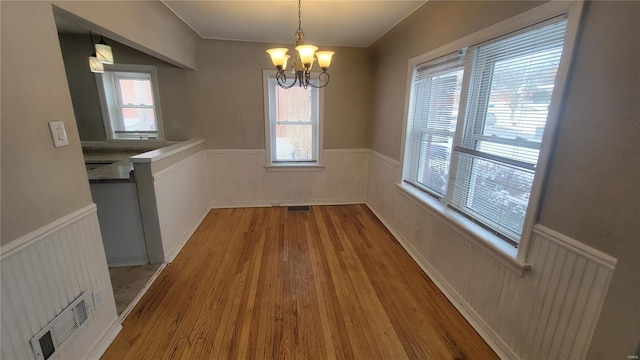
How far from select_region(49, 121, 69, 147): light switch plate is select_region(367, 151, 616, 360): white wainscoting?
2581 millimetres

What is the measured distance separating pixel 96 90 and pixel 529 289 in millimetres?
5171

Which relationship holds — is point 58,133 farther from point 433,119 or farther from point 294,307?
A: point 433,119

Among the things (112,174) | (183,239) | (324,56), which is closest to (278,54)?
(324,56)

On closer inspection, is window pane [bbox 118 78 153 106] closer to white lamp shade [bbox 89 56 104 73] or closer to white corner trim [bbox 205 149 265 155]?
white lamp shade [bbox 89 56 104 73]

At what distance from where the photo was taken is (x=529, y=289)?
1.47 m

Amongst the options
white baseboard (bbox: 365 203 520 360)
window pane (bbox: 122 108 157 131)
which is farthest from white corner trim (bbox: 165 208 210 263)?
white baseboard (bbox: 365 203 520 360)

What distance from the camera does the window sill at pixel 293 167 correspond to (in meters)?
4.08

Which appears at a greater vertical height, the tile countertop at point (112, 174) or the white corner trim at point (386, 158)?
the white corner trim at point (386, 158)

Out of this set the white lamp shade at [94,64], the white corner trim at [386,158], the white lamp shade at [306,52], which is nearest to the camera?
the white lamp shade at [306,52]

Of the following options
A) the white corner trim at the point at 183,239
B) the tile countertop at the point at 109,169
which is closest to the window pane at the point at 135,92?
the tile countertop at the point at 109,169

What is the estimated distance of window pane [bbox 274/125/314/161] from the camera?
4.09 m

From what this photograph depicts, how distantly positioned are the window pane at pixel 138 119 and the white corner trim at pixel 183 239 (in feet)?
4.92

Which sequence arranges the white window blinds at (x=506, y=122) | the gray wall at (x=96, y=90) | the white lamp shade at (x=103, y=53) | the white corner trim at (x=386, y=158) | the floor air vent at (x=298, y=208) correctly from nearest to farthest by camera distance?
the white window blinds at (x=506, y=122), the white lamp shade at (x=103, y=53), the white corner trim at (x=386, y=158), the gray wall at (x=96, y=90), the floor air vent at (x=298, y=208)

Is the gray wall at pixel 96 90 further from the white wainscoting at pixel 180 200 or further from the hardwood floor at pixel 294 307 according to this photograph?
the hardwood floor at pixel 294 307
